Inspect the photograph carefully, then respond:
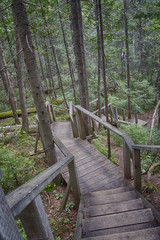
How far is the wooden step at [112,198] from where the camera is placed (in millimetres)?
2998

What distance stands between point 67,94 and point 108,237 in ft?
49.0

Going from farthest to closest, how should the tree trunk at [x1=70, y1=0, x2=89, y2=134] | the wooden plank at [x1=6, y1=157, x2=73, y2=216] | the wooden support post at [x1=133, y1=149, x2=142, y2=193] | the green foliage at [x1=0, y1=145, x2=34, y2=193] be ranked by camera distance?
the tree trunk at [x1=70, y1=0, x2=89, y2=134] < the green foliage at [x1=0, y1=145, x2=34, y2=193] < the wooden support post at [x1=133, y1=149, x2=142, y2=193] < the wooden plank at [x1=6, y1=157, x2=73, y2=216]

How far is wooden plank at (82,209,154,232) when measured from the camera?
2.37 meters

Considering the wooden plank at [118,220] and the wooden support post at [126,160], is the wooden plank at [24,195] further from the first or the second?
the wooden support post at [126,160]

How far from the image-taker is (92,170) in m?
4.30

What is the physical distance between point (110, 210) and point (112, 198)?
358 millimetres

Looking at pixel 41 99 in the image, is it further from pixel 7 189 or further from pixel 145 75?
pixel 145 75

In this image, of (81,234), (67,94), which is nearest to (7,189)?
(81,234)

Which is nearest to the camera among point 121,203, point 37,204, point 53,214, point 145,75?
point 37,204

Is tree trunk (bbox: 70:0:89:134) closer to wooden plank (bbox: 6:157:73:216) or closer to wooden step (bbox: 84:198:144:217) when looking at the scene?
wooden step (bbox: 84:198:144:217)

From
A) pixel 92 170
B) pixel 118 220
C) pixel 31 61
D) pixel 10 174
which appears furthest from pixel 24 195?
pixel 92 170

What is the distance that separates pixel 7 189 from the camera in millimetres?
4043

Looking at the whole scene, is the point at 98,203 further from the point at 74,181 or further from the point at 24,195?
the point at 24,195

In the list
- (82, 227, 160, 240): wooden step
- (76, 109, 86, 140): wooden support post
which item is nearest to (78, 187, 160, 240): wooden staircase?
(82, 227, 160, 240): wooden step
